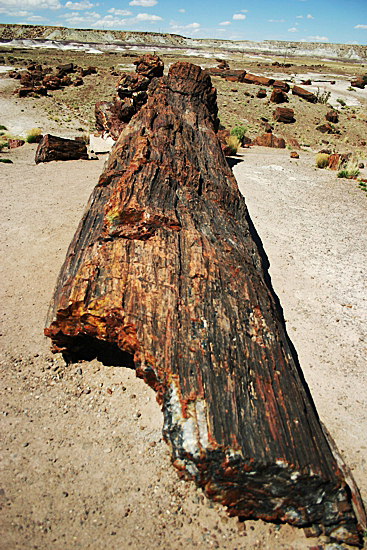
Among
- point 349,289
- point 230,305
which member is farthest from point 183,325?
point 349,289

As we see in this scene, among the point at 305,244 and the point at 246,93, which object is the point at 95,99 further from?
the point at 305,244

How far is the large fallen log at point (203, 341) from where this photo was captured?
2.61 meters

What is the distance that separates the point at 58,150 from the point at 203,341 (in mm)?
10172

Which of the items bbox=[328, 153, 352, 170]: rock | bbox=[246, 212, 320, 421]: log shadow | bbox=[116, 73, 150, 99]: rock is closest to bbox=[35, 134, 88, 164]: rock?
bbox=[116, 73, 150, 99]: rock

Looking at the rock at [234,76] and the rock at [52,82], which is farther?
the rock at [234,76]

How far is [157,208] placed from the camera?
15.0 feet

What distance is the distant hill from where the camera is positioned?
71.6 m

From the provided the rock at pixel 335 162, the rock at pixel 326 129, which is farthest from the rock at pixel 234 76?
the rock at pixel 335 162

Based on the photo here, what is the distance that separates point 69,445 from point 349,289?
495 centimetres

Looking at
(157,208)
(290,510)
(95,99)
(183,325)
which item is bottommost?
(290,510)

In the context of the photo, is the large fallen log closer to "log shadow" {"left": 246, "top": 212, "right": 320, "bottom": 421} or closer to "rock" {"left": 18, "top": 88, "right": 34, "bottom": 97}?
"log shadow" {"left": 246, "top": 212, "right": 320, "bottom": 421}

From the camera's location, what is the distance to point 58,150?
11258 millimetres

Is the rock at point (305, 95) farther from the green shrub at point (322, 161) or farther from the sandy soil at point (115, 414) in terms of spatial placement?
the sandy soil at point (115, 414)

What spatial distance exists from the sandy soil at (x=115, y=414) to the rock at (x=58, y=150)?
14.1 feet
